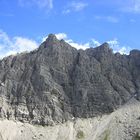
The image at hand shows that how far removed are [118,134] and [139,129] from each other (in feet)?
31.1

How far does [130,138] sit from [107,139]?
9.87 meters

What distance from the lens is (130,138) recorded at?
194 meters

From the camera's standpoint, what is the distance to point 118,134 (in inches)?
7805

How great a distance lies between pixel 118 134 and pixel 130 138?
634 cm

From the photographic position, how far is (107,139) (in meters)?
196

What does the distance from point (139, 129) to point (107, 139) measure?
14994 millimetres

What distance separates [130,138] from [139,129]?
733 centimetres

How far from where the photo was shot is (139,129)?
19888cm
